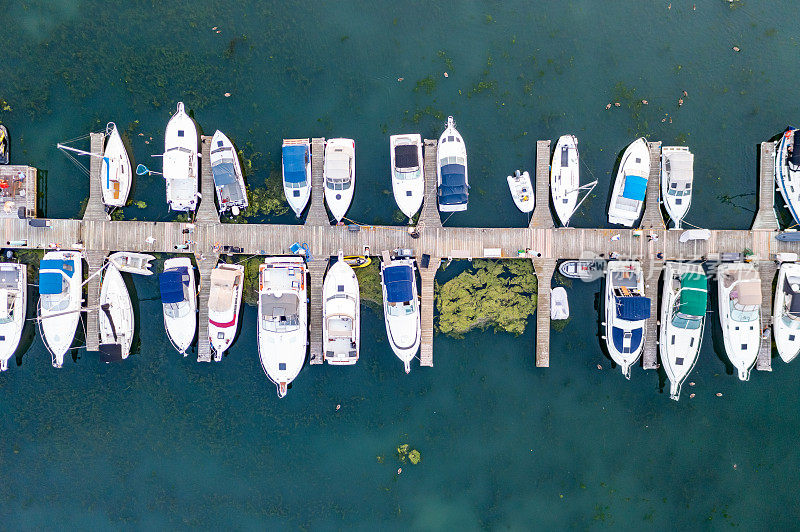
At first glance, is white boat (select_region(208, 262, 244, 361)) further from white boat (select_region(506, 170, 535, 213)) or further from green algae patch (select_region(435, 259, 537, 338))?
white boat (select_region(506, 170, 535, 213))

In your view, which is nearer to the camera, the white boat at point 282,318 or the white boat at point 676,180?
the white boat at point 282,318

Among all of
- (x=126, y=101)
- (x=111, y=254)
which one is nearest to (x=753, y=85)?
(x=126, y=101)

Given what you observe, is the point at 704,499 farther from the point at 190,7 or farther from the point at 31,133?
the point at 31,133

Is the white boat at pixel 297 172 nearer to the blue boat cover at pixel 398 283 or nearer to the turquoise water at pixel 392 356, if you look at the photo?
the turquoise water at pixel 392 356

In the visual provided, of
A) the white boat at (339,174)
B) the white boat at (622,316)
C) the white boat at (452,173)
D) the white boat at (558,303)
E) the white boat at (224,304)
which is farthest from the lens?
the white boat at (558,303)

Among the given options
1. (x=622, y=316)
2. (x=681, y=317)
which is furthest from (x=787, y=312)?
(x=622, y=316)

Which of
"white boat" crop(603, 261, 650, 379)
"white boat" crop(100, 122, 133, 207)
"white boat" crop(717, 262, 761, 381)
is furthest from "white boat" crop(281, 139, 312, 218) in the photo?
"white boat" crop(717, 262, 761, 381)

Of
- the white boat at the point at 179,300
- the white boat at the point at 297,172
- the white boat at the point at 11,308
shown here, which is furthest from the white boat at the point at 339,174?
the white boat at the point at 11,308
